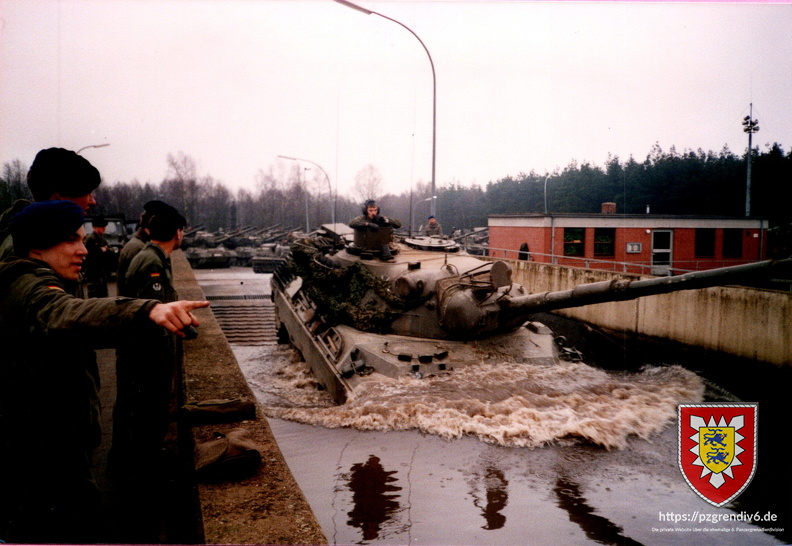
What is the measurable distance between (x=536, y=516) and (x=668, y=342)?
273 inches

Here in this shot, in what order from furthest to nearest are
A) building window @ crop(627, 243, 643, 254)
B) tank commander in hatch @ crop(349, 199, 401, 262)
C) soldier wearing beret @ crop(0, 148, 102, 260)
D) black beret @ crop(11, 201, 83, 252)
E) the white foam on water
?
building window @ crop(627, 243, 643, 254)
tank commander in hatch @ crop(349, 199, 401, 262)
the white foam on water
soldier wearing beret @ crop(0, 148, 102, 260)
black beret @ crop(11, 201, 83, 252)

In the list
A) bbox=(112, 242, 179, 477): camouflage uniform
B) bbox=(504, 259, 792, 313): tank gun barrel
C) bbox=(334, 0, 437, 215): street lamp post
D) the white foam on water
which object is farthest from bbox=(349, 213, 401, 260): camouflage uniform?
bbox=(112, 242, 179, 477): camouflage uniform

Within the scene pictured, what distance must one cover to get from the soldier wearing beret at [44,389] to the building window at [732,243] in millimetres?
6998

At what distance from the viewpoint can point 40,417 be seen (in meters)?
2.55

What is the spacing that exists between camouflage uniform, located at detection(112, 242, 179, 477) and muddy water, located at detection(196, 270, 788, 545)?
1.55 m

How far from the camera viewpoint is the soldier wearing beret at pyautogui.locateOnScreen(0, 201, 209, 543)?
2401mm

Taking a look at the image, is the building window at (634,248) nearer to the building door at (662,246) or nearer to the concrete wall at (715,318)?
the building door at (662,246)

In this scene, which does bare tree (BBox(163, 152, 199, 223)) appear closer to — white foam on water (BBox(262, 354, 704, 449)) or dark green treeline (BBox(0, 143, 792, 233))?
dark green treeline (BBox(0, 143, 792, 233))

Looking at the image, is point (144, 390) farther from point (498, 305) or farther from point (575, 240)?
point (575, 240)

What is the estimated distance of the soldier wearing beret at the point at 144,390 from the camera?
14.2 feet

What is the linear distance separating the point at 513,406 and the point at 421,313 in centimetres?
203

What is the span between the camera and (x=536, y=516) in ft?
17.0

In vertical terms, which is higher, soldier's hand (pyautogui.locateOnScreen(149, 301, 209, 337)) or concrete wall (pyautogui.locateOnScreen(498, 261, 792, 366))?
soldier's hand (pyautogui.locateOnScreen(149, 301, 209, 337))

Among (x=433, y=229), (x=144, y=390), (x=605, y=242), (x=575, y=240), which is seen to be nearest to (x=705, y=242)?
(x=605, y=242)
